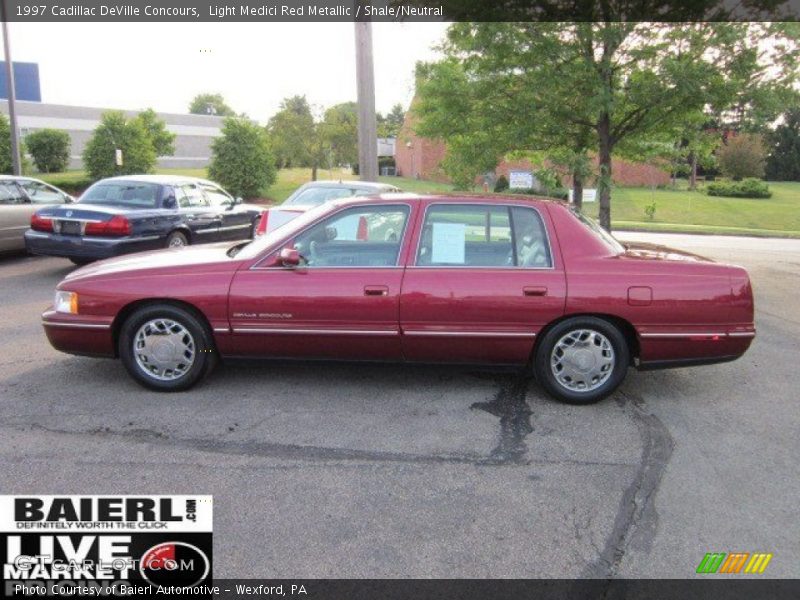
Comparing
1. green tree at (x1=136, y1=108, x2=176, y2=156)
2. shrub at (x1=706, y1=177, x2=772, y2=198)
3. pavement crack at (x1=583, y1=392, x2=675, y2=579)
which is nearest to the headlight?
pavement crack at (x1=583, y1=392, x2=675, y2=579)

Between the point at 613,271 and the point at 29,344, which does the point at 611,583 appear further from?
the point at 29,344

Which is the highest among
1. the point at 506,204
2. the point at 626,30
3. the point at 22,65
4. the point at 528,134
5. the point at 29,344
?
the point at 22,65

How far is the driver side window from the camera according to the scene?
482 cm

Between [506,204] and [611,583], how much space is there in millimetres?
2843

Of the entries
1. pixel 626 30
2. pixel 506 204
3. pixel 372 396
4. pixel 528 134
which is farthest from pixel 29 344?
pixel 626 30

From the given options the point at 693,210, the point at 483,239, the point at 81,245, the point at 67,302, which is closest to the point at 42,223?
the point at 81,245

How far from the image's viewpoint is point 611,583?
2.78 m

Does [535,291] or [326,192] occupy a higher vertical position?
[326,192]

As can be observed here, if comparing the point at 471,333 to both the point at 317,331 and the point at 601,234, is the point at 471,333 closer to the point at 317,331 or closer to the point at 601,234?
the point at 317,331

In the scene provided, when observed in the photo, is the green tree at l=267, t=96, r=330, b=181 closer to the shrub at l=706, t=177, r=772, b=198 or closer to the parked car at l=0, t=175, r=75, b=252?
the parked car at l=0, t=175, r=75, b=252

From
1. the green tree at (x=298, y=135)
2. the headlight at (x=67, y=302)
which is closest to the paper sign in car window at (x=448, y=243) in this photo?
the headlight at (x=67, y=302)

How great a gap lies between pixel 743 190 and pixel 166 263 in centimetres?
4394

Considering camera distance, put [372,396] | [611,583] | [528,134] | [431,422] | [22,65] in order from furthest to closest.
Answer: [22,65], [528,134], [372,396], [431,422], [611,583]

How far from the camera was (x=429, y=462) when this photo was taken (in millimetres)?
3832
